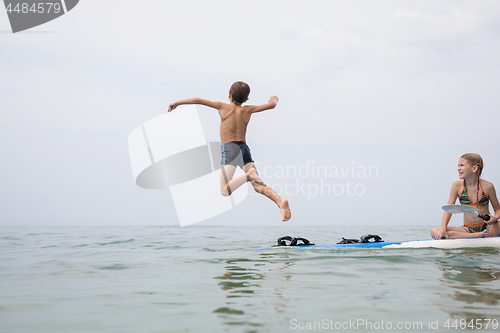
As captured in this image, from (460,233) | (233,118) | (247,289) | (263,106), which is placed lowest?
(460,233)

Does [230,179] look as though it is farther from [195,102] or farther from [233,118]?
[195,102]

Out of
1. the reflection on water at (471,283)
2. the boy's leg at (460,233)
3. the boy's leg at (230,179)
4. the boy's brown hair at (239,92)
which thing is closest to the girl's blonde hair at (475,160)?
the boy's leg at (460,233)

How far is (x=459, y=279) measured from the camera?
14.7 ft

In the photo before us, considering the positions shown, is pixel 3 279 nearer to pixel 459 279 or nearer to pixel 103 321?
pixel 103 321

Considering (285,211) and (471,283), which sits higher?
(285,211)

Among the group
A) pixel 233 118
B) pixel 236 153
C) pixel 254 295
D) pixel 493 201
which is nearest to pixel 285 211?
pixel 236 153

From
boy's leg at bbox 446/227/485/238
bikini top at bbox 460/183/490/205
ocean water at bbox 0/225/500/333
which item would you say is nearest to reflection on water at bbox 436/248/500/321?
ocean water at bbox 0/225/500/333

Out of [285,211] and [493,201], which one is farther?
[493,201]

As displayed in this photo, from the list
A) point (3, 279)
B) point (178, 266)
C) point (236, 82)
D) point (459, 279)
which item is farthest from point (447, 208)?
point (3, 279)

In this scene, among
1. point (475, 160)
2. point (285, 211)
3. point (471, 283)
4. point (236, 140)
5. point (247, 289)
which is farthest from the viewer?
point (475, 160)

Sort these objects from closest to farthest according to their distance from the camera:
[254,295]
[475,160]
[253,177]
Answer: [254,295], [253,177], [475,160]

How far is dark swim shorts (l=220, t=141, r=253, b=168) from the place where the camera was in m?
6.71

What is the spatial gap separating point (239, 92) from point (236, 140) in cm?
81

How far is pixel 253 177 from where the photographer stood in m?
6.64
